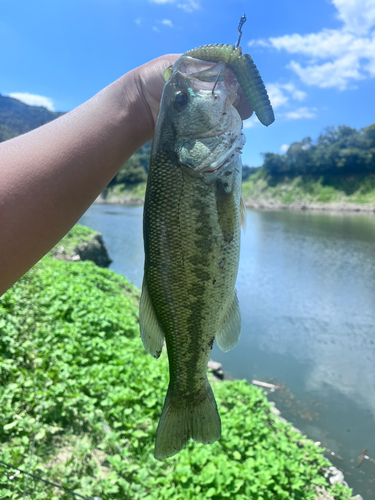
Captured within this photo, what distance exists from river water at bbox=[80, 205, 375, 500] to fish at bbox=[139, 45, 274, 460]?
3.59m

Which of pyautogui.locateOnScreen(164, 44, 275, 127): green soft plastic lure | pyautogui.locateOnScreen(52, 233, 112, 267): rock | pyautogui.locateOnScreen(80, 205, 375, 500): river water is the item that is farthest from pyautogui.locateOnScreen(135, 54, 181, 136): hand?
pyautogui.locateOnScreen(52, 233, 112, 267): rock

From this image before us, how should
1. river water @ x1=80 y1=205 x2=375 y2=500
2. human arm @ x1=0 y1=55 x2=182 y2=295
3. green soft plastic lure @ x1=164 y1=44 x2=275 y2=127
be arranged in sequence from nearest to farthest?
human arm @ x1=0 y1=55 x2=182 y2=295 → green soft plastic lure @ x1=164 y1=44 x2=275 y2=127 → river water @ x1=80 y1=205 x2=375 y2=500

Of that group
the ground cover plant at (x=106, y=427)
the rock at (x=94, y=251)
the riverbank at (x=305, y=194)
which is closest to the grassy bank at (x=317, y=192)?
the riverbank at (x=305, y=194)

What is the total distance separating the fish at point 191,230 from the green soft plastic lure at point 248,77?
5 centimetres

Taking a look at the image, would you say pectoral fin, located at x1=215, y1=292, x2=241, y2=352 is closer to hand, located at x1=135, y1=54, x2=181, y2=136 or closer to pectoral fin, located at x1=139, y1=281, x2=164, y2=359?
pectoral fin, located at x1=139, y1=281, x2=164, y2=359

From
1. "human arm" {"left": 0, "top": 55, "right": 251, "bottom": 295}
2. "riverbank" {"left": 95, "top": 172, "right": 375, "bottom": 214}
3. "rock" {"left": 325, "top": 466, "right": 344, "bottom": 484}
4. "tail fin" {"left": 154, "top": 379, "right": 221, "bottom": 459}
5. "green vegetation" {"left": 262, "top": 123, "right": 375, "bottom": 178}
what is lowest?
"rock" {"left": 325, "top": 466, "right": 344, "bottom": 484}

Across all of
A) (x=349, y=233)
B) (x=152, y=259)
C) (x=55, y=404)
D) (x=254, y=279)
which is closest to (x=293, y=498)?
(x=55, y=404)

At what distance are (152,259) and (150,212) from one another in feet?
0.71

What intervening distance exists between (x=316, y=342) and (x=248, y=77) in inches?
388

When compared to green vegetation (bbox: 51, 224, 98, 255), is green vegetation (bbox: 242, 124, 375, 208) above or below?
above

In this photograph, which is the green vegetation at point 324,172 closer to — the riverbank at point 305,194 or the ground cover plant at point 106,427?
the riverbank at point 305,194

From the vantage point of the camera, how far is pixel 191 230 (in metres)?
1.52

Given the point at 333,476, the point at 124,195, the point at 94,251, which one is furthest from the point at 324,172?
the point at 333,476

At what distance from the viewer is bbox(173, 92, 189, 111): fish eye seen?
156cm
